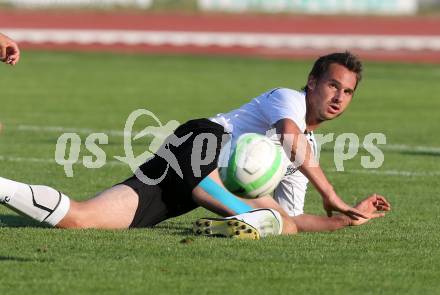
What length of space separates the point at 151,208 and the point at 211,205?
507mm

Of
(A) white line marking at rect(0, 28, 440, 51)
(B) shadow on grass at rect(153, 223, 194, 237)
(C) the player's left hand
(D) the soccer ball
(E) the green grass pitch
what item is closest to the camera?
(E) the green grass pitch

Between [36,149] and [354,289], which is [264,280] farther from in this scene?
[36,149]

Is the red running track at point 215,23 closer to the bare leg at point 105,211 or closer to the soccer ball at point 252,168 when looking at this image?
the bare leg at point 105,211

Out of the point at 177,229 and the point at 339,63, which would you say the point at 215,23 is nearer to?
the point at 177,229

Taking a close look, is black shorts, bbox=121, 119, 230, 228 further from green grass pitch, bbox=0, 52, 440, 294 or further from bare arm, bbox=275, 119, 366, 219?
bare arm, bbox=275, 119, 366, 219

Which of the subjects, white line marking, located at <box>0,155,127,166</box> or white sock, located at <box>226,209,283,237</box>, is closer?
white sock, located at <box>226,209,283,237</box>

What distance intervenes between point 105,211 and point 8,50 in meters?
1.43

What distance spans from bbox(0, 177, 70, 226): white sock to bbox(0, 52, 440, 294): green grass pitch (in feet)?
0.41

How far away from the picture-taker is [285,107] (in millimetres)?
8508

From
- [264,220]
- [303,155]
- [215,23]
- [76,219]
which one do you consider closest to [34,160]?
[76,219]

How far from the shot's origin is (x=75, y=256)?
7.51 metres

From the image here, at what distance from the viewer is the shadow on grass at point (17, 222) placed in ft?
29.4

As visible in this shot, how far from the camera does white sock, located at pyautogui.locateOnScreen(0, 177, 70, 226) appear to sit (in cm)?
822

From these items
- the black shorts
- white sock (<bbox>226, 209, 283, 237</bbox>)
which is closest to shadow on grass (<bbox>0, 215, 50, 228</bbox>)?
the black shorts
